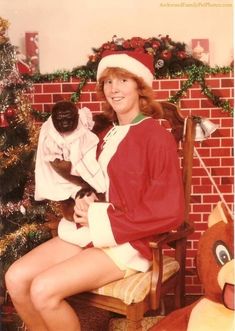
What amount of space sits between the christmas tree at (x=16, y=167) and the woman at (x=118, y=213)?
26 centimetres

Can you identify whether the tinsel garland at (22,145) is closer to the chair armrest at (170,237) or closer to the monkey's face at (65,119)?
the monkey's face at (65,119)

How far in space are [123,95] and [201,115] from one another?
0.50 m

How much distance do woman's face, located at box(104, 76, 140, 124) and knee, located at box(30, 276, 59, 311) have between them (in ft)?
1.93

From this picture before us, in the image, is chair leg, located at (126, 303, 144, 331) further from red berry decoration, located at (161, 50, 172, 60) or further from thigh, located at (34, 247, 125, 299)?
red berry decoration, located at (161, 50, 172, 60)

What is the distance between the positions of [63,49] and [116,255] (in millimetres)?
838

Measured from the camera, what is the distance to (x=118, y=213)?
1548 millimetres

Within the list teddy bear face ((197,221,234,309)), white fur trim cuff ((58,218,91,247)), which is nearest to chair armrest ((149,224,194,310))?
teddy bear face ((197,221,234,309))

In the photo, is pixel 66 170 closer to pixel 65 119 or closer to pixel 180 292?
pixel 65 119

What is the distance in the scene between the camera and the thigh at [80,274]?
149cm

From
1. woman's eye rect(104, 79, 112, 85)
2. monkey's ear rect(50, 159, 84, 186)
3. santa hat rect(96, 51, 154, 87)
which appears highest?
santa hat rect(96, 51, 154, 87)

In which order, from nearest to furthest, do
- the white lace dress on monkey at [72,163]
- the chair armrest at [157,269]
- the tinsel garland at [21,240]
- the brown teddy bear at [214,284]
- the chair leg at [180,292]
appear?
the brown teddy bear at [214,284] < the chair armrest at [157,269] < the white lace dress on monkey at [72,163] < the chair leg at [180,292] < the tinsel garland at [21,240]

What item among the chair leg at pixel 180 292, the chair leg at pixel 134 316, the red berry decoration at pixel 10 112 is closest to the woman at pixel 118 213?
the chair leg at pixel 134 316

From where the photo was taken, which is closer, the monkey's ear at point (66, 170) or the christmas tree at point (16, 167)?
the monkey's ear at point (66, 170)

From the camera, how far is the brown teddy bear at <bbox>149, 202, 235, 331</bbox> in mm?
1429
